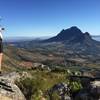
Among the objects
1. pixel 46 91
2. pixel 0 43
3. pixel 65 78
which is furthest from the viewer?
pixel 65 78

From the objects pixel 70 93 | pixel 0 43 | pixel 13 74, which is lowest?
pixel 70 93

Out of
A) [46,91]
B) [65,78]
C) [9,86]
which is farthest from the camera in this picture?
[65,78]

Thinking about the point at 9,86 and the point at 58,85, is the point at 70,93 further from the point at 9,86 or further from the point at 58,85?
the point at 9,86

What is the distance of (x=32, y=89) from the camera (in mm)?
40875

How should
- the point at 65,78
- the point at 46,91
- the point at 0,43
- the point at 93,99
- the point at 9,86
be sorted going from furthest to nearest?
the point at 65,78 < the point at 46,91 < the point at 93,99 < the point at 9,86 < the point at 0,43

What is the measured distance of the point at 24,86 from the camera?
134 feet

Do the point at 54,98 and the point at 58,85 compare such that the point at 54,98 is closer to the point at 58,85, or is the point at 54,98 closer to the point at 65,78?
the point at 58,85

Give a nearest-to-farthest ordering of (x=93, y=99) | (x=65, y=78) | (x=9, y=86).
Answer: (x=9, y=86), (x=93, y=99), (x=65, y=78)

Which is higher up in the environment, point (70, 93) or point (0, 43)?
point (0, 43)

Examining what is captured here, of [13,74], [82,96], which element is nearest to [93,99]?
[82,96]

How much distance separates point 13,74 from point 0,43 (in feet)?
62.4

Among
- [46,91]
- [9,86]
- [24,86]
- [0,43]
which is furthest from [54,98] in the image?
[0,43]

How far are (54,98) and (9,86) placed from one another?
12623 mm

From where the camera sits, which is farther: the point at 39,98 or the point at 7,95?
the point at 39,98
